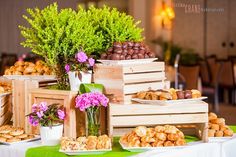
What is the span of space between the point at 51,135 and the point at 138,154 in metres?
0.51

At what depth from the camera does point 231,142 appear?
2848mm

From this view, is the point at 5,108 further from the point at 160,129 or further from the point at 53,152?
the point at 160,129

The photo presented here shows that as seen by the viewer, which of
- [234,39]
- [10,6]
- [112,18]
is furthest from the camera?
[10,6]

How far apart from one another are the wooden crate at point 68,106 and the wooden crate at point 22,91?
0.08 meters

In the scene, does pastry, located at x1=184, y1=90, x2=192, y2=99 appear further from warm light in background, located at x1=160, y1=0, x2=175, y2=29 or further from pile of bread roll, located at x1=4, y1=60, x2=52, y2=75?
warm light in background, located at x1=160, y1=0, x2=175, y2=29

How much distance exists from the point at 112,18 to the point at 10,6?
11.1 metres

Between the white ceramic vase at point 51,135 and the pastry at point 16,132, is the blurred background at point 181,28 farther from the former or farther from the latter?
the white ceramic vase at point 51,135

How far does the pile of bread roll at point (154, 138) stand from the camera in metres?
2.59

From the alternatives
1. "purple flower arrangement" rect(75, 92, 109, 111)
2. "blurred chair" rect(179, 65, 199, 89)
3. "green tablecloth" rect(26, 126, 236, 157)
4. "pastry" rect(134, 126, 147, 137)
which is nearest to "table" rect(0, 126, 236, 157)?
"green tablecloth" rect(26, 126, 236, 157)

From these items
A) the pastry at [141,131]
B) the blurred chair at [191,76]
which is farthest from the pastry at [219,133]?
the blurred chair at [191,76]

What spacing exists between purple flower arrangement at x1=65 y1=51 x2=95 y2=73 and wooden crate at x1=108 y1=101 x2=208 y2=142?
29cm

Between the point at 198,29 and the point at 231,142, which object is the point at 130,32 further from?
the point at 198,29

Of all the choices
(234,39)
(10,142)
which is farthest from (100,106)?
(234,39)

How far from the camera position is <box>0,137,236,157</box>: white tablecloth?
2607mm
